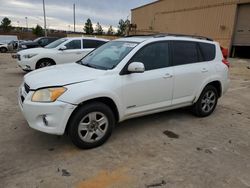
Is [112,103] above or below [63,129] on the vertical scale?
above

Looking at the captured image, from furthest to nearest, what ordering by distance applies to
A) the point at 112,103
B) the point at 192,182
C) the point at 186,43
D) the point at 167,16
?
the point at 167,16, the point at 186,43, the point at 112,103, the point at 192,182

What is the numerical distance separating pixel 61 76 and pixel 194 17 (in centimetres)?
2496

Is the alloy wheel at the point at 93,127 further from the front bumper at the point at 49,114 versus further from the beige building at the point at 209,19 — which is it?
the beige building at the point at 209,19

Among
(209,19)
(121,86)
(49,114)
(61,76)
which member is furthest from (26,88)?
(209,19)

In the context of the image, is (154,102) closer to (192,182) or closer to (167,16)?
(192,182)

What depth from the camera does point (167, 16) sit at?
30344mm

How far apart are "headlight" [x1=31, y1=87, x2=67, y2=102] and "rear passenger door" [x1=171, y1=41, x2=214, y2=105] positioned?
221cm

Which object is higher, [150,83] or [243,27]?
[243,27]

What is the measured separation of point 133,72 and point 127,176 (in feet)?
5.38

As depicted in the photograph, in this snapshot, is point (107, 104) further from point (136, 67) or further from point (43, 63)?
point (43, 63)

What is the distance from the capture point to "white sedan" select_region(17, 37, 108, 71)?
31.7 ft

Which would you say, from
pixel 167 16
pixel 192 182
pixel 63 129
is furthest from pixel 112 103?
pixel 167 16

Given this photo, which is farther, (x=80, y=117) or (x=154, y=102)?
(x=154, y=102)

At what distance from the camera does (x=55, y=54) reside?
9.94m
